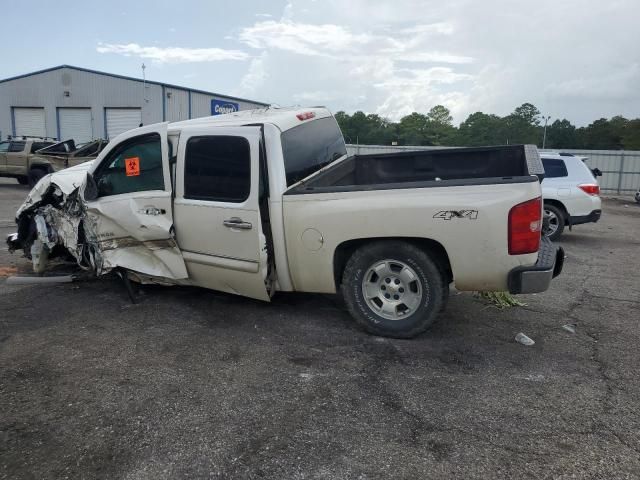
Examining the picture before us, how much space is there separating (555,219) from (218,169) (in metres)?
7.28

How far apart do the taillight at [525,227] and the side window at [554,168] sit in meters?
6.51

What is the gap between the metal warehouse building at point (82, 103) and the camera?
30.7 m

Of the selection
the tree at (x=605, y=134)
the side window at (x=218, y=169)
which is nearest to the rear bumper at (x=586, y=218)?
the side window at (x=218, y=169)

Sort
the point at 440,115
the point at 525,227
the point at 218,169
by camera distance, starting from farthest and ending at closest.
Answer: the point at 440,115 → the point at 218,169 → the point at 525,227

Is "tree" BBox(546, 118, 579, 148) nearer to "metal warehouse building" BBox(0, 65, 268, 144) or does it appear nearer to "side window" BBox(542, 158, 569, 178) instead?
"metal warehouse building" BBox(0, 65, 268, 144)

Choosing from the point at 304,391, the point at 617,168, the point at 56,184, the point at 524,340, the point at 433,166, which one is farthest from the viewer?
the point at 617,168

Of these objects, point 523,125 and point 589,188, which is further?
point 523,125

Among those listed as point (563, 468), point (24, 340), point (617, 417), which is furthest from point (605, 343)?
point (24, 340)

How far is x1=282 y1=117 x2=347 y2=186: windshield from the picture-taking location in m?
4.71

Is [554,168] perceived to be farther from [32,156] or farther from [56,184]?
[32,156]

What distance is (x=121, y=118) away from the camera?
31.2 meters

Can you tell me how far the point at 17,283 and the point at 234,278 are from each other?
3083 mm

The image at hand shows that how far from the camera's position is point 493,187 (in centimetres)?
383

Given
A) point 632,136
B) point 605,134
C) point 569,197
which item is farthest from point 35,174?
point 605,134
